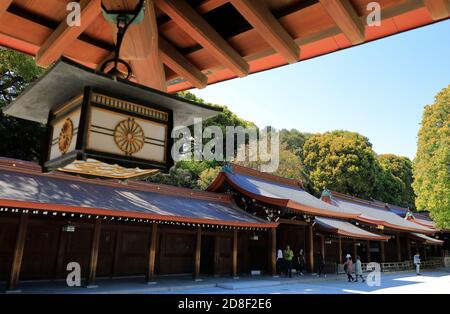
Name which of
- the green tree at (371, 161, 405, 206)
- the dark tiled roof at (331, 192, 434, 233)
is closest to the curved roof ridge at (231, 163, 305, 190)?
the dark tiled roof at (331, 192, 434, 233)

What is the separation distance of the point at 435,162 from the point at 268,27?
80.8ft

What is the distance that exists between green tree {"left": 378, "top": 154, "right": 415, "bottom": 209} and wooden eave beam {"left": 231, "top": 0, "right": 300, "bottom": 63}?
48.5m

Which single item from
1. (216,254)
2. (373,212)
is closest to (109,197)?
(216,254)

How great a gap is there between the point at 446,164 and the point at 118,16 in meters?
25.3

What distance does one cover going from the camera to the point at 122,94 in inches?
80.0

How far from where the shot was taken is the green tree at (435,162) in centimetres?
2188

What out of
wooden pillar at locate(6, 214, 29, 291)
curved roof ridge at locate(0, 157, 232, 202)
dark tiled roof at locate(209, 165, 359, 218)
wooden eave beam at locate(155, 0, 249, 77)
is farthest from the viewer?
dark tiled roof at locate(209, 165, 359, 218)

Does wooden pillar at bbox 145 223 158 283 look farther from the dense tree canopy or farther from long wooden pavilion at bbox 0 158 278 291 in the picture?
the dense tree canopy

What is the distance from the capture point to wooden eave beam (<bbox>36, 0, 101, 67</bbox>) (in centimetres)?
230

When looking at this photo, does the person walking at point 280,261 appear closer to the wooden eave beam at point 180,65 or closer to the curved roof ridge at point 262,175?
the curved roof ridge at point 262,175

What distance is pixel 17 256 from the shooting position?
9945 millimetres

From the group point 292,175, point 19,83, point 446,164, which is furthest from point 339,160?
point 19,83

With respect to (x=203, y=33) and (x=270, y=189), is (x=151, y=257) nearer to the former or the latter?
(x=270, y=189)

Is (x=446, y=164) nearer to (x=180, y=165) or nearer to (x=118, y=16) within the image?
(x=180, y=165)
